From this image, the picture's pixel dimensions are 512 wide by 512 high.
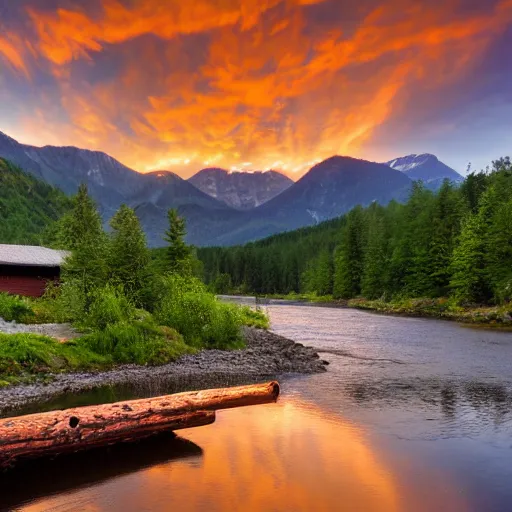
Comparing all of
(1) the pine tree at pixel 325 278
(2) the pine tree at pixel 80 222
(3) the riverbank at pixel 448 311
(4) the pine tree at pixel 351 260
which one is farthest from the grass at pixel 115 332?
(1) the pine tree at pixel 325 278

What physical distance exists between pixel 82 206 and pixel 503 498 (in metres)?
79.0

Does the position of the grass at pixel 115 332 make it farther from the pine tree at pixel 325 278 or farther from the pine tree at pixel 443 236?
the pine tree at pixel 325 278

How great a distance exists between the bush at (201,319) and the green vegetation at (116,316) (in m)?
0.06

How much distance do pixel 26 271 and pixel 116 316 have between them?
64.0 ft

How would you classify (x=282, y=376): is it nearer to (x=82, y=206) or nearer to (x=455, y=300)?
(x=455, y=300)

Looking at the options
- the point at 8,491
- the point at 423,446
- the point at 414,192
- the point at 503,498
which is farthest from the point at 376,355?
the point at 414,192

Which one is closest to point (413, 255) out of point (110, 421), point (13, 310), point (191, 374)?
point (191, 374)

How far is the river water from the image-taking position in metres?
9.69

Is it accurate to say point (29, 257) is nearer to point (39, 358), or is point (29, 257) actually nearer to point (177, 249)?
point (177, 249)

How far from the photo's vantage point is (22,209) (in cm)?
17425

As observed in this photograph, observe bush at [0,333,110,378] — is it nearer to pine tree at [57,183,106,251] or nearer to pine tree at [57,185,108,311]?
pine tree at [57,185,108,311]

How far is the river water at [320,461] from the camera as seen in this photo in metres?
9.69

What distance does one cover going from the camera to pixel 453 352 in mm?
30250

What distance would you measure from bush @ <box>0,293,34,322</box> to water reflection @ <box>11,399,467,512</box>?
18.9 meters
